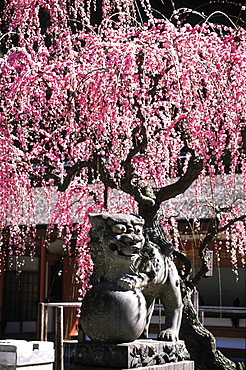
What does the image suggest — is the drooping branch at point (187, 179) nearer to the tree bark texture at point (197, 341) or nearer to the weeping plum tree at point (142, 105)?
the weeping plum tree at point (142, 105)

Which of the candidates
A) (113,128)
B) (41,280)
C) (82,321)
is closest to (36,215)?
(41,280)

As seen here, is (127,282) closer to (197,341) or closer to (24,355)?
(24,355)

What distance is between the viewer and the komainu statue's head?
12.2 feet

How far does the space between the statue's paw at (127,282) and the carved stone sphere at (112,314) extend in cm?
3

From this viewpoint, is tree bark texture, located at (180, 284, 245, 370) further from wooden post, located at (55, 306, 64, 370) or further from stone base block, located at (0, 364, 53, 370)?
stone base block, located at (0, 364, 53, 370)

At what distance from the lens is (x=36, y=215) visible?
31.7 feet

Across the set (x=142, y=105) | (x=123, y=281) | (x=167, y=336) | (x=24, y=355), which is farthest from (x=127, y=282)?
(x=142, y=105)

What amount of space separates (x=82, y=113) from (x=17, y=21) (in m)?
2.30

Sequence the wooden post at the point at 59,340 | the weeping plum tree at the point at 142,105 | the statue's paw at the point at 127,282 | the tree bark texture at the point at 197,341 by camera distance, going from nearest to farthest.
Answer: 1. the statue's paw at the point at 127,282
2. the weeping plum tree at the point at 142,105
3. the tree bark texture at the point at 197,341
4. the wooden post at the point at 59,340

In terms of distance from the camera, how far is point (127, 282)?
3654 millimetres

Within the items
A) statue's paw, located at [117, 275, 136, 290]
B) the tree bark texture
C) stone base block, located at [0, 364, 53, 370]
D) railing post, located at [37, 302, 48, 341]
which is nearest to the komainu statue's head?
statue's paw, located at [117, 275, 136, 290]

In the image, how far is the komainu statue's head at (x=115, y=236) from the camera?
3707 millimetres

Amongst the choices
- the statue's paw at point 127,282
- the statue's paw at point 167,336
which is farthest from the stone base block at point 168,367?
the statue's paw at point 127,282

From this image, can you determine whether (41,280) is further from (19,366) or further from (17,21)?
(19,366)
